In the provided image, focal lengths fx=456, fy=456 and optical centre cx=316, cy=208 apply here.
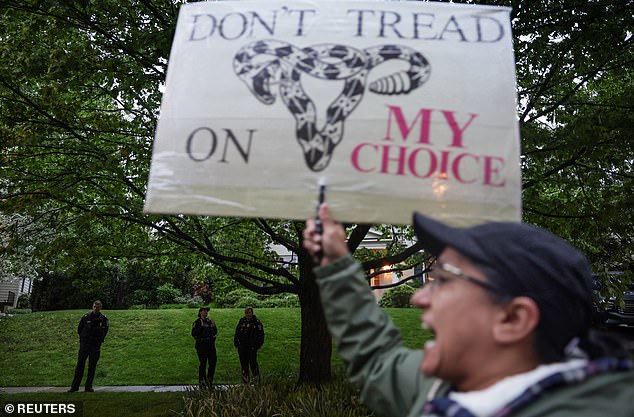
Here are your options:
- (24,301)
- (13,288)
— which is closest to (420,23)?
(24,301)

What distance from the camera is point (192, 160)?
1715 mm

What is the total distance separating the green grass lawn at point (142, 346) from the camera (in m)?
11.3

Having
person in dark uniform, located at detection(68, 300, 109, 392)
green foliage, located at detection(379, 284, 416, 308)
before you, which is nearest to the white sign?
person in dark uniform, located at detection(68, 300, 109, 392)

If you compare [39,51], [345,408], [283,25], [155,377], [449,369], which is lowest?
[155,377]

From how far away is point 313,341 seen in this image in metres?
6.97

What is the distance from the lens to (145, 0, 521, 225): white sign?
164 cm

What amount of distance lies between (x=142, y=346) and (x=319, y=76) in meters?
14.4

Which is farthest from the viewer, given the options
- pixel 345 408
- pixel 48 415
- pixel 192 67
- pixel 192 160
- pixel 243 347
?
pixel 243 347

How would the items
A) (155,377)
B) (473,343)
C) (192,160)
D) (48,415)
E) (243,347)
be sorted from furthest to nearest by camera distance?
(155,377) < (243,347) < (48,415) < (192,160) < (473,343)

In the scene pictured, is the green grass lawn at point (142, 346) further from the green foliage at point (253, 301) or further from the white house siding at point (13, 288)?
the white house siding at point (13, 288)

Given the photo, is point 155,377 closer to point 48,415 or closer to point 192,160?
point 48,415

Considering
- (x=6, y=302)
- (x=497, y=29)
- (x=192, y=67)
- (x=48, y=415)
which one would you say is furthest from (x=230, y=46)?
(x=6, y=302)

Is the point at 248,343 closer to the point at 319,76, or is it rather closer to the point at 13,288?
the point at 319,76

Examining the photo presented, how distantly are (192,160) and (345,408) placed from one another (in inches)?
197
